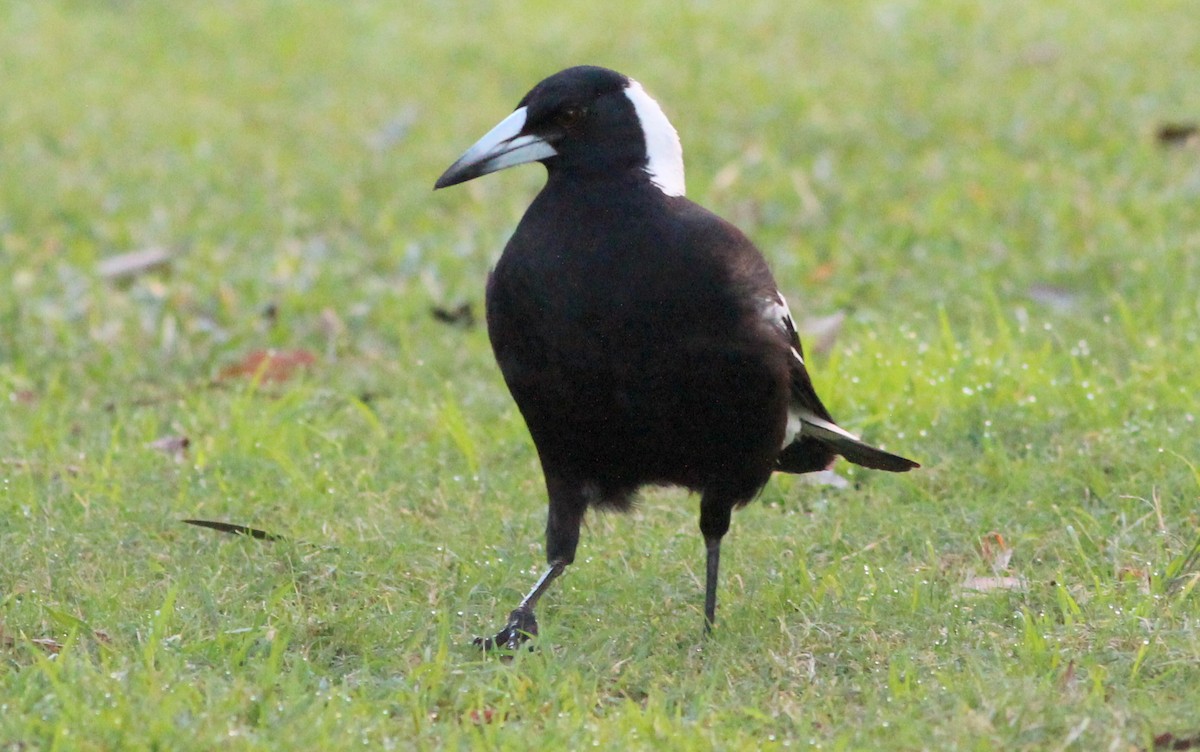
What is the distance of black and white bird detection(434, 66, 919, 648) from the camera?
3.01 m

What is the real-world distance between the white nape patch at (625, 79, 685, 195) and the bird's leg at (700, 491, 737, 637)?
2.07 ft

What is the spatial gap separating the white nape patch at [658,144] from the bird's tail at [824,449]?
2.16ft

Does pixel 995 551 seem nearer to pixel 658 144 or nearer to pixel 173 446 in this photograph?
pixel 658 144

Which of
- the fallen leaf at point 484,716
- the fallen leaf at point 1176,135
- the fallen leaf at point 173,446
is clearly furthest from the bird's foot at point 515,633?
the fallen leaf at point 1176,135

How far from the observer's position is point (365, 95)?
7949 mm

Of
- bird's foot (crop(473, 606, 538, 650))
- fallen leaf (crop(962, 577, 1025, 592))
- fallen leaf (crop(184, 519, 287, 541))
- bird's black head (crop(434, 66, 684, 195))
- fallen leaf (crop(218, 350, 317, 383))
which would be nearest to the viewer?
bird's foot (crop(473, 606, 538, 650))

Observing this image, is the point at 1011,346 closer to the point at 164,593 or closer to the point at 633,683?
the point at 633,683

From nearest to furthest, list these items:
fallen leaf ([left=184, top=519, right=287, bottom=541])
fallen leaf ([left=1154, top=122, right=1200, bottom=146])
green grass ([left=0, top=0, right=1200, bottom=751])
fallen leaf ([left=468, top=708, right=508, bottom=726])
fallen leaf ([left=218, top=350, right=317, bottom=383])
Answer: fallen leaf ([left=468, top=708, right=508, bottom=726]) → green grass ([left=0, top=0, right=1200, bottom=751]) → fallen leaf ([left=184, top=519, right=287, bottom=541]) → fallen leaf ([left=218, top=350, right=317, bottom=383]) → fallen leaf ([left=1154, top=122, right=1200, bottom=146])

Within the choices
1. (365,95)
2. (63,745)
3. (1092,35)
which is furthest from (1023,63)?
(63,745)

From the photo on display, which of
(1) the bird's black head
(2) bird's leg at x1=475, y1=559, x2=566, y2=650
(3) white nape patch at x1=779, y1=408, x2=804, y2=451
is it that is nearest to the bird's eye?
(1) the bird's black head

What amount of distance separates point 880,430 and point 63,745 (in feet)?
7.83

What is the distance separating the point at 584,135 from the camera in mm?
3271

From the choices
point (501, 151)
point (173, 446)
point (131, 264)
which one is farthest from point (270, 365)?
point (501, 151)

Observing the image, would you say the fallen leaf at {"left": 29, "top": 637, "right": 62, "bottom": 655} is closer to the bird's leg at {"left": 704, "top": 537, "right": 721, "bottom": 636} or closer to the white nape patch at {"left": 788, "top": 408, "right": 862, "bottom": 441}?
the bird's leg at {"left": 704, "top": 537, "right": 721, "bottom": 636}
